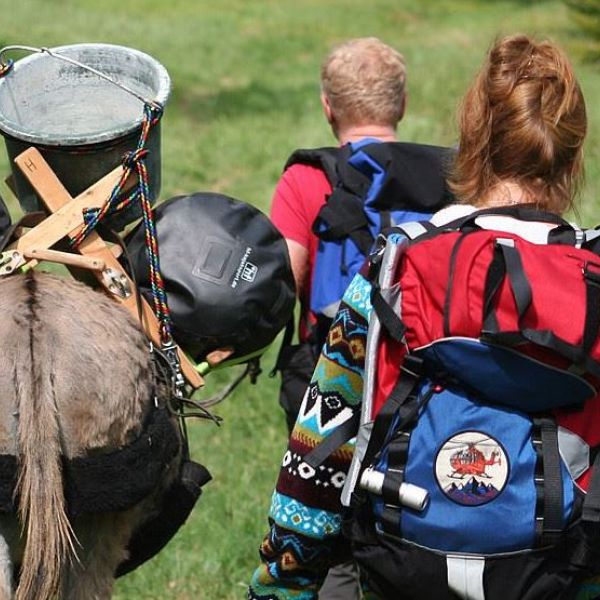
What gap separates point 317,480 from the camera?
2.71 metres

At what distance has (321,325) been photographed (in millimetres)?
4016

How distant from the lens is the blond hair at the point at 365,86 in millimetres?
4281

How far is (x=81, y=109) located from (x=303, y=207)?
972 millimetres

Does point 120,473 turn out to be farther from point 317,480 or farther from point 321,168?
point 321,168

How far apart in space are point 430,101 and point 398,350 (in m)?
10.3

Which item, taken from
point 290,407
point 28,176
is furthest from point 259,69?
point 28,176

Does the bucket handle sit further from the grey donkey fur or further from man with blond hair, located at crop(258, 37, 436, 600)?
man with blond hair, located at crop(258, 37, 436, 600)

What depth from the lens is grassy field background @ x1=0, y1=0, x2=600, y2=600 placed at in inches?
199

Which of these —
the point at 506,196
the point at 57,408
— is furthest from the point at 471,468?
the point at 57,408

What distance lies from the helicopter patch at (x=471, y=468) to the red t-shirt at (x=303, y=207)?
1759mm

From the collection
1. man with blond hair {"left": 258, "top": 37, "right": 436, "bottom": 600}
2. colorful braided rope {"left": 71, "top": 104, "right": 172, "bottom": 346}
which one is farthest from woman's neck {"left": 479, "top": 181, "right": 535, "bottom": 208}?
man with blond hair {"left": 258, "top": 37, "right": 436, "bottom": 600}

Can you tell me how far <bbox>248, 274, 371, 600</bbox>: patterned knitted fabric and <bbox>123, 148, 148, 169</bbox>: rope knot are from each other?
754mm

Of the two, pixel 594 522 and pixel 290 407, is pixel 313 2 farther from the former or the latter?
pixel 594 522

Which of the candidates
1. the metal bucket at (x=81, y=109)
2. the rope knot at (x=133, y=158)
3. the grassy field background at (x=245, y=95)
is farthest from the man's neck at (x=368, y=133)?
the rope knot at (x=133, y=158)
